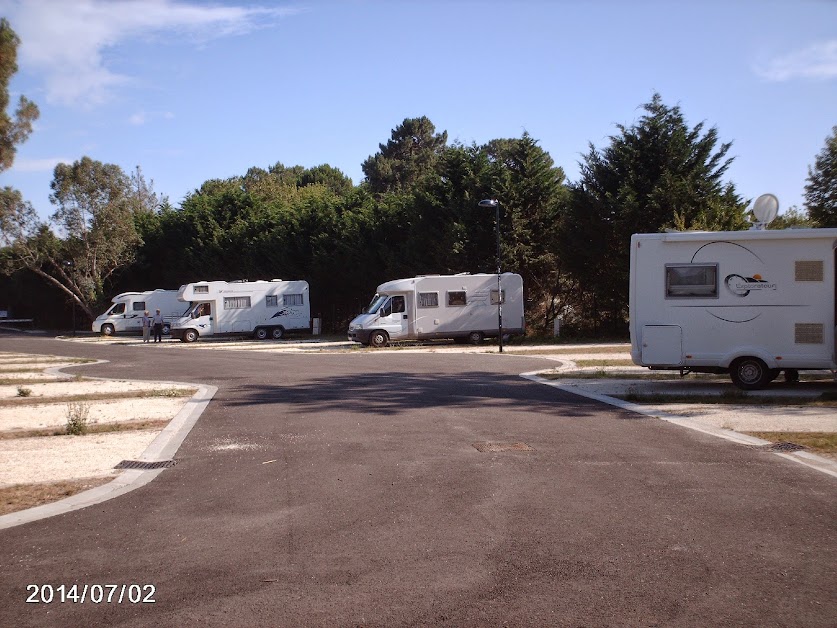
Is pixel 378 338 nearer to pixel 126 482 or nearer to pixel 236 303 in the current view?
pixel 236 303

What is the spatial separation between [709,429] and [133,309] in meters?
41.9

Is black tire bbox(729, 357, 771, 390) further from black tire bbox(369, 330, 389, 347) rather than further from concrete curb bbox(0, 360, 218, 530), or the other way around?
black tire bbox(369, 330, 389, 347)

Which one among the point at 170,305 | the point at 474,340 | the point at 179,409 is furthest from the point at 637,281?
the point at 170,305

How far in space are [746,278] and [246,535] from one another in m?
11.9

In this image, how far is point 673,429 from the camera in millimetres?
10898

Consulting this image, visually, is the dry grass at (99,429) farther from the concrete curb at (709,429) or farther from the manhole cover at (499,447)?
the concrete curb at (709,429)

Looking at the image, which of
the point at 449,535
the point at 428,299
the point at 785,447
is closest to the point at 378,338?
the point at 428,299

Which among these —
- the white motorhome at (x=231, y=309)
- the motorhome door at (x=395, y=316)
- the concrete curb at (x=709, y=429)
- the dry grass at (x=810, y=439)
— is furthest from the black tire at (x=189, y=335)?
the dry grass at (x=810, y=439)

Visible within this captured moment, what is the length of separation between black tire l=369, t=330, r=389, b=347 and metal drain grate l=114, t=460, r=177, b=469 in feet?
71.5

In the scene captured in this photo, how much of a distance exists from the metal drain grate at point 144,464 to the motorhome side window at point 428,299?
22.0 m

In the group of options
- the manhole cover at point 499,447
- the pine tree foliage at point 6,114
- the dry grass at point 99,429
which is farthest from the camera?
the pine tree foliage at point 6,114

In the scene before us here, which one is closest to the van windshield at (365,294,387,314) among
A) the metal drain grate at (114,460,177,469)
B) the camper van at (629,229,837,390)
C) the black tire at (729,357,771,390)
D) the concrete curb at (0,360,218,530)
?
the camper van at (629,229,837,390)

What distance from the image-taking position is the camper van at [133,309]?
4625 cm

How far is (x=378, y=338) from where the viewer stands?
101 feet
